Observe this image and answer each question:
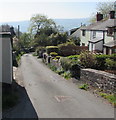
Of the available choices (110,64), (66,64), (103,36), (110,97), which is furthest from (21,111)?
(103,36)

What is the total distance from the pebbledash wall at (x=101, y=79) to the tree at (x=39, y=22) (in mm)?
51122

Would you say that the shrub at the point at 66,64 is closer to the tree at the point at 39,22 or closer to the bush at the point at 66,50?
the bush at the point at 66,50

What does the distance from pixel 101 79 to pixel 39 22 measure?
55953mm

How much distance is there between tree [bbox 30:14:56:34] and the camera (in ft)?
220

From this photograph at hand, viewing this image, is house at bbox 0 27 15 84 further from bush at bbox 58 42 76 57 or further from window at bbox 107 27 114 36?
window at bbox 107 27 114 36

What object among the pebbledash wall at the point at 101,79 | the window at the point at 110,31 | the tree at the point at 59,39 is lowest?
the pebbledash wall at the point at 101,79

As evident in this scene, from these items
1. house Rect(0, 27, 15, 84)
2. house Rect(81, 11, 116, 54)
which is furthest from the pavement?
house Rect(81, 11, 116, 54)

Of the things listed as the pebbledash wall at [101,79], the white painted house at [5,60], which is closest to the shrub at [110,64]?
the pebbledash wall at [101,79]

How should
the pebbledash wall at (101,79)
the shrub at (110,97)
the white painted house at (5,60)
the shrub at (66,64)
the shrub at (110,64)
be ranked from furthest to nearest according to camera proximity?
the shrub at (66,64)
the shrub at (110,64)
the white painted house at (5,60)
the pebbledash wall at (101,79)
the shrub at (110,97)

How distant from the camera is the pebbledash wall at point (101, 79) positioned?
12938 mm

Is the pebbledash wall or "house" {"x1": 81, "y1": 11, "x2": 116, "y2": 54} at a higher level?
"house" {"x1": 81, "y1": 11, "x2": 116, "y2": 54}

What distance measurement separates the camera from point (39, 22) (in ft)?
224

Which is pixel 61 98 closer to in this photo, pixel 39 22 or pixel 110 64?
pixel 110 64

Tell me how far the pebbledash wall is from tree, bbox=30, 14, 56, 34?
51122 millimetres
